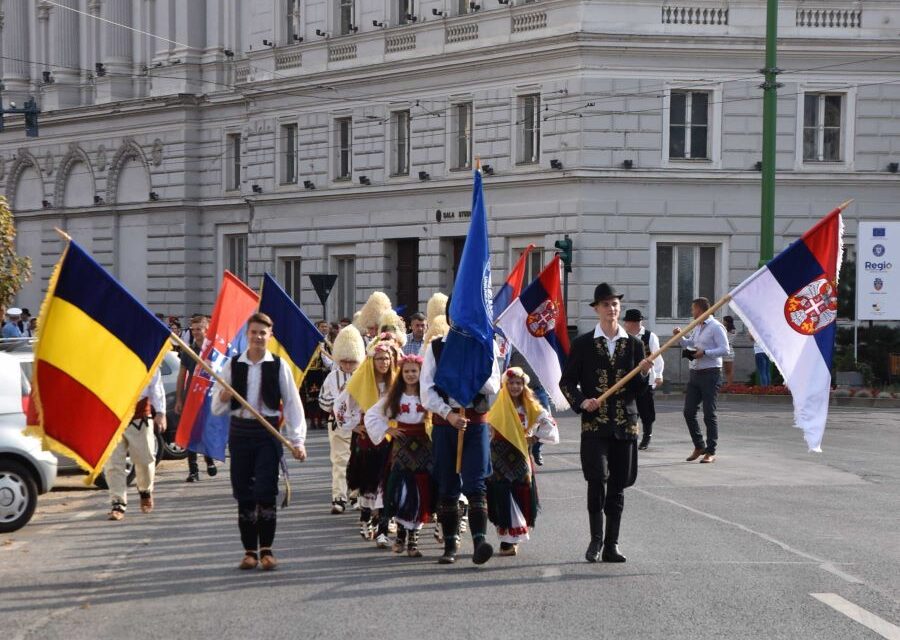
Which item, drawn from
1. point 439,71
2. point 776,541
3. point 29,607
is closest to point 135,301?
point 29,607

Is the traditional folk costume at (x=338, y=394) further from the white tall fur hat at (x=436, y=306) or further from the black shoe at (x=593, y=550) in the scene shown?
the black shoe at (x=593, y=550)

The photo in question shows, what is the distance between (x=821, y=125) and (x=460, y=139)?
366 inches

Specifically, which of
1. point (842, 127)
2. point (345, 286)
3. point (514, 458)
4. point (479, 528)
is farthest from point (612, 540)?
point (345, 286)

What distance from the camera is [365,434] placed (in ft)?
43.3

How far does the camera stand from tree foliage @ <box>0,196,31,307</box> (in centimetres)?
2641

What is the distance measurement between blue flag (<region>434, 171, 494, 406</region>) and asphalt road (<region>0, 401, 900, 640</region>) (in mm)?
1333

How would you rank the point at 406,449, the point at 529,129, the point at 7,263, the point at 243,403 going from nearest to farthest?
the point at 243,403, the point at 406,449, the point at 7,263, the point at 529,129

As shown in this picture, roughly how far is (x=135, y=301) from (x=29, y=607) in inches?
90.8

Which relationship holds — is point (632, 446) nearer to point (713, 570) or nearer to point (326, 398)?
point (713, 570)

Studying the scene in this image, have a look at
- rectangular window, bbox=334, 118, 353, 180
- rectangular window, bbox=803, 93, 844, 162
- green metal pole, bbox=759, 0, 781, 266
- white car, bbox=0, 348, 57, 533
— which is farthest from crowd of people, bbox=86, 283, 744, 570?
rectangular window, bbox=334, 118, 353, 180

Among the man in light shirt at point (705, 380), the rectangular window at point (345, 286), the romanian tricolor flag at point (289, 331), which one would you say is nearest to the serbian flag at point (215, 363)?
the romanian tricolor flag at point (289, 331)

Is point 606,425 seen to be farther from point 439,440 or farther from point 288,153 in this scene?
point 288,153

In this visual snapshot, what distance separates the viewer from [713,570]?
11023 millimetres

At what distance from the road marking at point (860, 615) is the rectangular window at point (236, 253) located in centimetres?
4183
